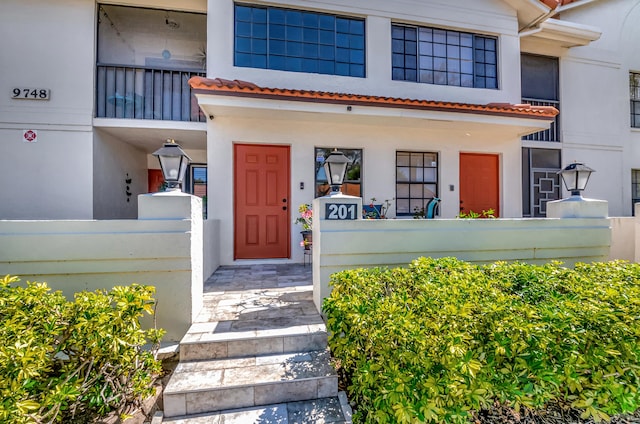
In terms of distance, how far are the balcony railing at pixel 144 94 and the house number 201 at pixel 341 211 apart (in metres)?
4.48

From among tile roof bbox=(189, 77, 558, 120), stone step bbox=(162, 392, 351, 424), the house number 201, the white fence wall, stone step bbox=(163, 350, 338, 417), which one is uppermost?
tile roof bbox=(189, 77, 558, 120)

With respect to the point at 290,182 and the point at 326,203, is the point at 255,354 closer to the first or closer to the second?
the point at 326,203

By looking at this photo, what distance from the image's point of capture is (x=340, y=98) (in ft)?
17.8

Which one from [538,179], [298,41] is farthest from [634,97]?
[298,41]

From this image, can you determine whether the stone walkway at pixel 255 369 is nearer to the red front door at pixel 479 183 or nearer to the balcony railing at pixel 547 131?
the red front door at pixel 479 183

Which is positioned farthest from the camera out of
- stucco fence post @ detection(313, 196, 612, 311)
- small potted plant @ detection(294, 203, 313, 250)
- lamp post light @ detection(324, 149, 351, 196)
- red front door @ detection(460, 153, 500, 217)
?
red front door @ detection(460, 153, 500, 217)

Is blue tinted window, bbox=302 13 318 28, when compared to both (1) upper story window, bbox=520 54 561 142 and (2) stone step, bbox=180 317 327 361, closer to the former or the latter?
(1) upper story window, bbox=520 54 561 142

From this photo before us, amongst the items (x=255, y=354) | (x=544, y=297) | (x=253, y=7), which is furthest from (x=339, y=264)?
(x=253, y=7)

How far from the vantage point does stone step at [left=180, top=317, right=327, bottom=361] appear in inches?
113

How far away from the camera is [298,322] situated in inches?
130

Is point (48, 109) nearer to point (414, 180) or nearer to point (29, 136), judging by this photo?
point (29, 136)

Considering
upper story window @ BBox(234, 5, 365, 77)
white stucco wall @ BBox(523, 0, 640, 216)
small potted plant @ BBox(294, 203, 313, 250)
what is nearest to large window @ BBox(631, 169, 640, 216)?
white stucco wall @ BBox(523, 0, 640, 216)

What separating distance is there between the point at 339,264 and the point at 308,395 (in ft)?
4.86

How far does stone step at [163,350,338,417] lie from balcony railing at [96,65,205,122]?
5.47 m
